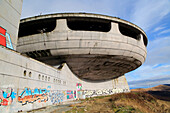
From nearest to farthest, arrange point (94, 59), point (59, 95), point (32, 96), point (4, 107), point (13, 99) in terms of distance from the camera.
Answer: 1. point (4, 107)
2. point (13, 99)
3. point (32, 96)
4. point (59, 95)
5. point (94, 59)

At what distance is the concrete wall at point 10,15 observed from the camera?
1122 centimetres

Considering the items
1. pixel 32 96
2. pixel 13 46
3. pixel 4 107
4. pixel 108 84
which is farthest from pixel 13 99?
pixel 108 84

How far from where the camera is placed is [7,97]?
26.5 ft

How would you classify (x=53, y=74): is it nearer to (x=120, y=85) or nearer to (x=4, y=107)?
(x=4, y=107)

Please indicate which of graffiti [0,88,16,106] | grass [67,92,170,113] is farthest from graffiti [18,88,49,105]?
grass [67,92,170,113]

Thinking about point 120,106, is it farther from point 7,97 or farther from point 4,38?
point 4,38

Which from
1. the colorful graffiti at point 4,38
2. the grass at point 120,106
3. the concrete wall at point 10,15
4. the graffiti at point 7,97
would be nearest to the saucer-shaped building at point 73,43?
the concrete wall at point 10,15

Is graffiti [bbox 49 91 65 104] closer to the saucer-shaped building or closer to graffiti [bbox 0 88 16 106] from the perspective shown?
the saucer-shaped building

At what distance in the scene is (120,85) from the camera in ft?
128

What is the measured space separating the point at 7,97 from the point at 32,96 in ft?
8.92

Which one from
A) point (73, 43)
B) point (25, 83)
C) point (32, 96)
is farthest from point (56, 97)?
point (73, 43)

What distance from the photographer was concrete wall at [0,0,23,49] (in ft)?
36.8

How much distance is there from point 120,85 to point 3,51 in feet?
120

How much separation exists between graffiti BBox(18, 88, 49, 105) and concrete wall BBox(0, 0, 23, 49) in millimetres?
5457
